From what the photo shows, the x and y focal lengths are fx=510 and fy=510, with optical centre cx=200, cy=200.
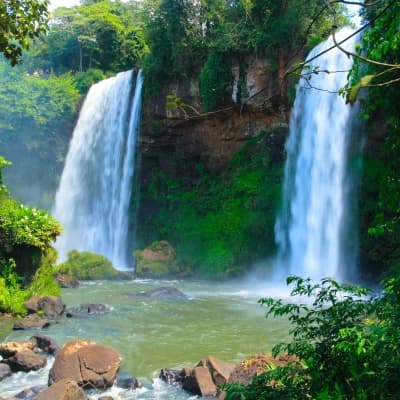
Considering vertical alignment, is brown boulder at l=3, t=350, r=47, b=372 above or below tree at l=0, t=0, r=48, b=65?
below

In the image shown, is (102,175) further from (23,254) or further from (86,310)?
(86,310)

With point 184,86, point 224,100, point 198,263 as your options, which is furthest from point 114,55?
point 198,263

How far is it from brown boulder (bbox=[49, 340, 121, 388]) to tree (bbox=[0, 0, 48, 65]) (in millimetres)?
4109

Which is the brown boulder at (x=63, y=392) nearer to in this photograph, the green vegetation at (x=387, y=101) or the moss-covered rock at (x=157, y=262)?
the green vegetation at (x=387, y=101)

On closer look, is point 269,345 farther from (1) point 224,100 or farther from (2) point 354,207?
(1) point 224,100

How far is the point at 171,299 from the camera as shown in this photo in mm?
13367

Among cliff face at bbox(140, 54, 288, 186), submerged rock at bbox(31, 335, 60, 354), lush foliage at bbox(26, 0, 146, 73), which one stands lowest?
submerged rock at bbox(31, 335, 60, 354)

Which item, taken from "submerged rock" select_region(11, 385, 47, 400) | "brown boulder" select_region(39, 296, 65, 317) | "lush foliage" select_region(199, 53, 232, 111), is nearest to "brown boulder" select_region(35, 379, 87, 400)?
"submerged rock" select_region(11, 385, 47, 400)

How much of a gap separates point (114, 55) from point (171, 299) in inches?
901

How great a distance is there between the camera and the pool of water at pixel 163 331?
7.48 meters

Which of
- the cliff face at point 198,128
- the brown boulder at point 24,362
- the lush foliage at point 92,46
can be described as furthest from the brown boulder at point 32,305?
the lush foliage at point 92,46

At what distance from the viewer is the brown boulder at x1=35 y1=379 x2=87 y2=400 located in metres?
5.82

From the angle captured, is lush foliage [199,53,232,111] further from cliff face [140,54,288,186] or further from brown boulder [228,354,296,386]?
brown boulder [228,354,296,386]

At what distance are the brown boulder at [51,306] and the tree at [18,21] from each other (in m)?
7.33
